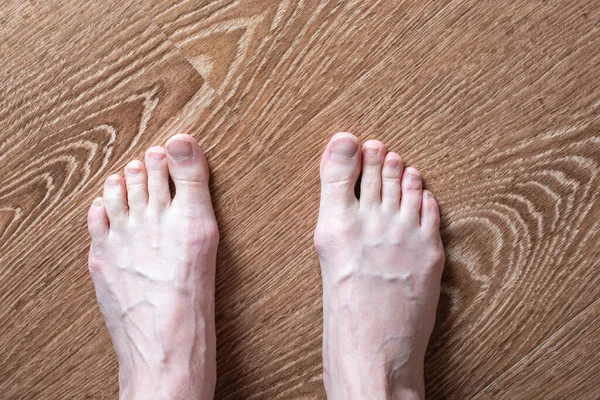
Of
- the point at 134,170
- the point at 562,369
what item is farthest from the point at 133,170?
the point at 562,369

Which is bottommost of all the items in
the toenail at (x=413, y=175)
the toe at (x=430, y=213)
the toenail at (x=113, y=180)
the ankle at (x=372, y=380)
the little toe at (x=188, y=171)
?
the ankle at (x=372, y=380)

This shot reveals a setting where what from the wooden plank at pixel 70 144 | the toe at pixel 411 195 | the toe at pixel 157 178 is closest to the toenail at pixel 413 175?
the toe at pixel 411 195

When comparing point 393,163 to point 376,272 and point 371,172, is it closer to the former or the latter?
point 371,172

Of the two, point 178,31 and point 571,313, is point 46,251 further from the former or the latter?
point 571,313

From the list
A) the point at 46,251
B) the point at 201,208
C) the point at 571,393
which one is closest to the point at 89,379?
the point at 46,251

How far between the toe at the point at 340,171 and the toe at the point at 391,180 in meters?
0.04

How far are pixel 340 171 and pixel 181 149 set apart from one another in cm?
21

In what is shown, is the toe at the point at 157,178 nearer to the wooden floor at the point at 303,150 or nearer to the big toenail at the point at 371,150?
the wooden floor at the point at 303,150

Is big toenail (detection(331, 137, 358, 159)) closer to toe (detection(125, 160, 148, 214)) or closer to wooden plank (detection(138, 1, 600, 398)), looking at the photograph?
wooden plank (detection(138, 1, 600, 398))

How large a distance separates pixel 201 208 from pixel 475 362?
1.39 feet

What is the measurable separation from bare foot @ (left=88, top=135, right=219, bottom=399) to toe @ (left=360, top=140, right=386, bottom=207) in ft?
0.68

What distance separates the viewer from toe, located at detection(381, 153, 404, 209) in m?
0.71

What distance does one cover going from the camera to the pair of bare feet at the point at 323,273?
717mm

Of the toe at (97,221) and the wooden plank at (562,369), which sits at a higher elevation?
the toe at (97,221)
